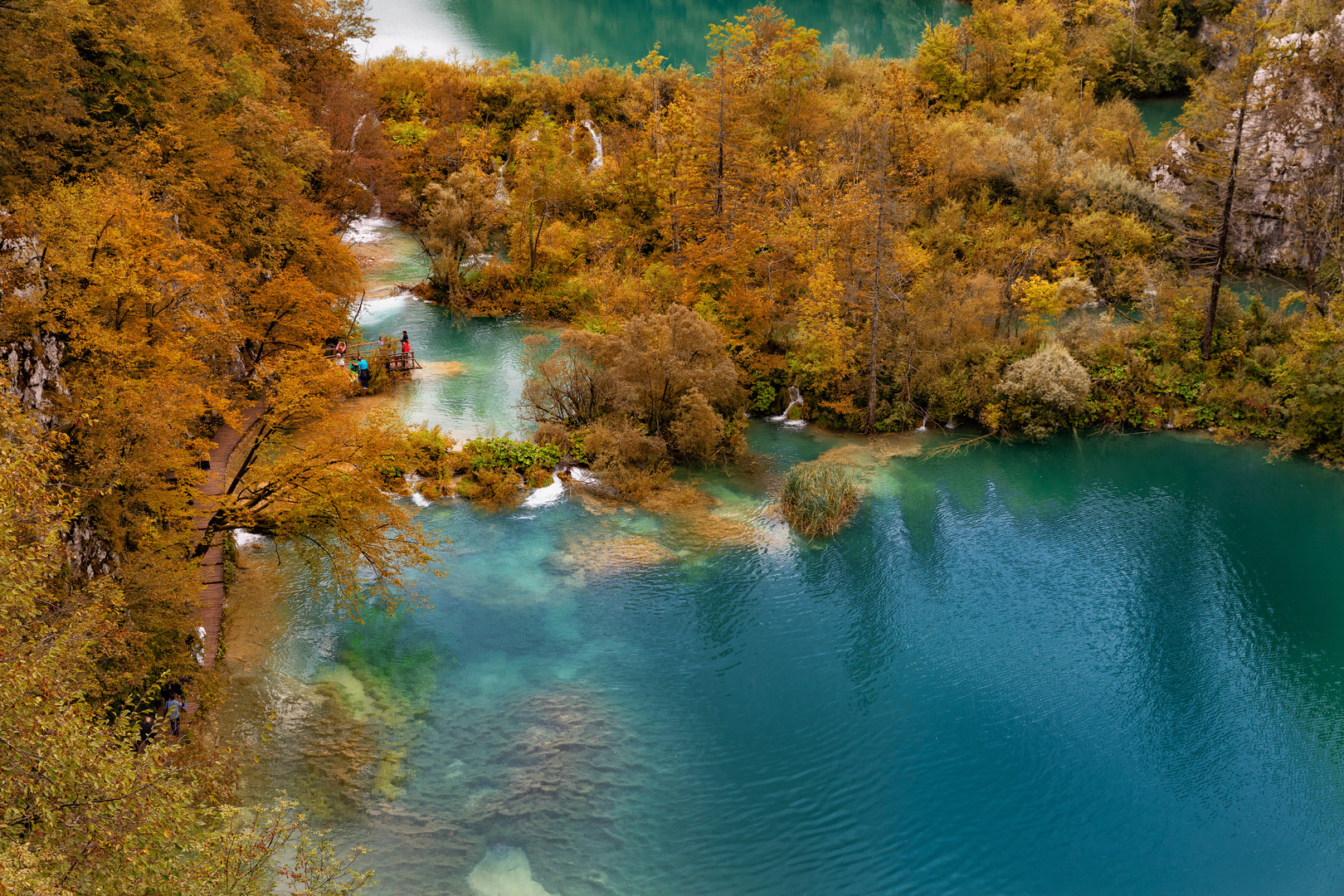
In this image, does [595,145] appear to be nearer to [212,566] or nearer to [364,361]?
[364,361]

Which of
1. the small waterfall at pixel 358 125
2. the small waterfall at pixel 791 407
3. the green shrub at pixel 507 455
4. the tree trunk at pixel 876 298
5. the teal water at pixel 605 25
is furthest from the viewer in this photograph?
the teal water at pixel 605 25

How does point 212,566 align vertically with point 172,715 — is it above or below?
above

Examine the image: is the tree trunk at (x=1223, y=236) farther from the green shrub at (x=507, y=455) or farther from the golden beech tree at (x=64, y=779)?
the golden beech tree at (x=64, y=779)

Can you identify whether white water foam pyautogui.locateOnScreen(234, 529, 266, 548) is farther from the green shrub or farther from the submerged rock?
the submerged rock

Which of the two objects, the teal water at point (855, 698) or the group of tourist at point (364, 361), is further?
the group of tourist at point (364, 361)

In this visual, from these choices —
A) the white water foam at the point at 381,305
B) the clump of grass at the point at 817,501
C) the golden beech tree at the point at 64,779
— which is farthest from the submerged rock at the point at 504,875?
the white water foam at the point at 381,305

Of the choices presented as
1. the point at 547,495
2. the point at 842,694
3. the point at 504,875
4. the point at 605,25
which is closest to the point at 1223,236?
the point at 842,694
